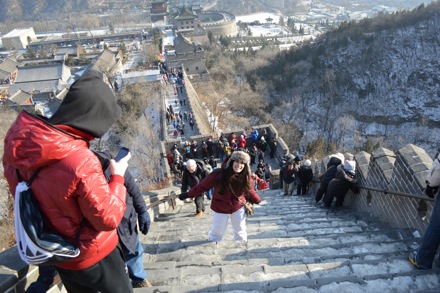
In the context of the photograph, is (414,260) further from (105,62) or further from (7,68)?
(7,68)

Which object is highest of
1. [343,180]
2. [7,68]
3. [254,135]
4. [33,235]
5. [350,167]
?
[33,235]

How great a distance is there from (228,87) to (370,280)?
29109 millimetres

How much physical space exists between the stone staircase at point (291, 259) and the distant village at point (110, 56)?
10.5 meters

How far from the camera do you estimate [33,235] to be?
172 centimetres

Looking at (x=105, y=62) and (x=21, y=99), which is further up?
(x=105, y=62)

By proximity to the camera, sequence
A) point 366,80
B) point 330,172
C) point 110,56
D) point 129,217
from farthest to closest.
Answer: point 110,56 → point 366,80 → point 330,172 → point 129,217

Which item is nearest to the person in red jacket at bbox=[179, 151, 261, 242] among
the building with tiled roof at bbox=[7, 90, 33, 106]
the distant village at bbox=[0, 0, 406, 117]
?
the distant village at bbox=[0, 0, 406, 117]

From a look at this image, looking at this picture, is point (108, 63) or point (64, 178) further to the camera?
point (108, 63)

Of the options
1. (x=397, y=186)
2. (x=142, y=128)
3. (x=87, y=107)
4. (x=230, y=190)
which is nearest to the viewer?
(x=87, y=107)

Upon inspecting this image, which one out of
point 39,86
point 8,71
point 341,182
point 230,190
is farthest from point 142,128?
point 8,71

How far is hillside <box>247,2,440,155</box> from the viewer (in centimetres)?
3244

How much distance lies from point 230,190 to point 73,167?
2.37 m

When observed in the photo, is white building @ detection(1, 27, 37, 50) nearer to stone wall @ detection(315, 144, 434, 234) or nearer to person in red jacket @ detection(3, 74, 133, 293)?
stone wall @ detection(315, 144, 434, 234)

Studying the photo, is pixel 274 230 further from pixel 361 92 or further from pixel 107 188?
pixel 361 92
